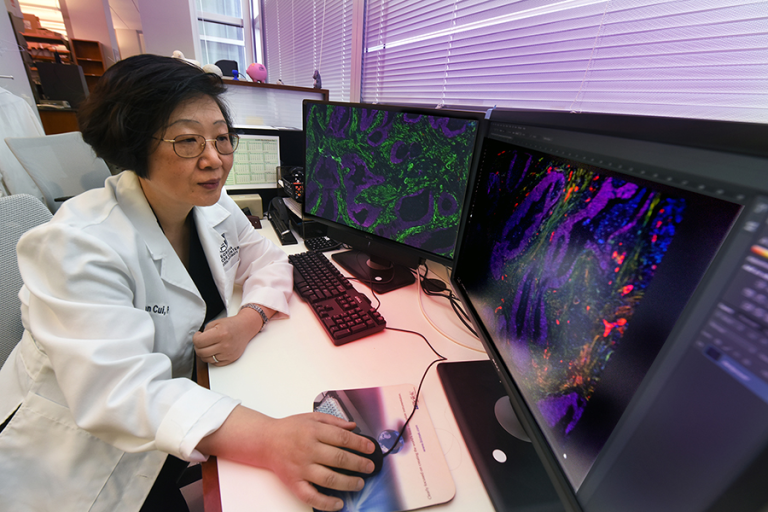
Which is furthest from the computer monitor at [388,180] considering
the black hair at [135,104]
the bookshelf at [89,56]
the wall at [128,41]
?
the bookshelf at [89,56]

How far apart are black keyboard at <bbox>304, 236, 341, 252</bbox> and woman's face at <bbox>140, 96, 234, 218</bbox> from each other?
1.56 feet

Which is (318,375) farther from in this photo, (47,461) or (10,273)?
(10,273)

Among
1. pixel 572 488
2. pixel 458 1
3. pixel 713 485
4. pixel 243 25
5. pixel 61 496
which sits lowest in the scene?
pixel 61 496

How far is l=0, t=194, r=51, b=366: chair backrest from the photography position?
29.6 inches

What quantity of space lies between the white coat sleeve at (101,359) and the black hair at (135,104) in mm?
220

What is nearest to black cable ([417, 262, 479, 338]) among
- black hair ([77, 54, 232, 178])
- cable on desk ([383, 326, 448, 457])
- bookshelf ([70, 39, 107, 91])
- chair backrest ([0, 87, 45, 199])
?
cable on desk ([383, 326, 448, 457])

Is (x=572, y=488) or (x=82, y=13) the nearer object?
(x=572, y=488)

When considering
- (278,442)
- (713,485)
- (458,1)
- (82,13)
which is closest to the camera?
(713,485)

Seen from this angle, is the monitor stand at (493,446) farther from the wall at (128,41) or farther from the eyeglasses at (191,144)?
the wall at (128,41)

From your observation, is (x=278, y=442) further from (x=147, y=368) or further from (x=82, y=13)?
(x=82, y=13)

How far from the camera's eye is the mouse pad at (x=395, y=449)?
0.47 meters

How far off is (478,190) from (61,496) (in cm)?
107

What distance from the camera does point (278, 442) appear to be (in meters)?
0.50

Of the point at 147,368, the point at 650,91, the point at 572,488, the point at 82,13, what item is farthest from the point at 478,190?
the point at 82,13
